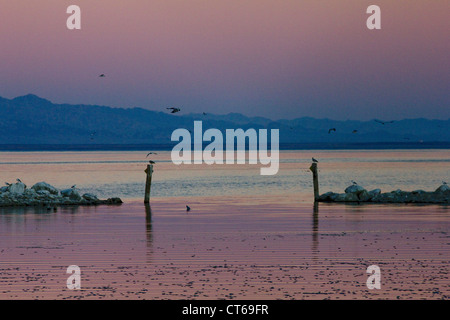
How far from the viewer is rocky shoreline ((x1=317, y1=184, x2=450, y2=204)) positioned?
128 feet

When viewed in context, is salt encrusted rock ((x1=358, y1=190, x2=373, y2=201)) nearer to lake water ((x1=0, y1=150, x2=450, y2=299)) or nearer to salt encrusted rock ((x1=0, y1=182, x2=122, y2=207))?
lake water ((x1=0, y1=150, x2=450, y2=299))

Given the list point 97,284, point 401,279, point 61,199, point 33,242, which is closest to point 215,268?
point 97,284

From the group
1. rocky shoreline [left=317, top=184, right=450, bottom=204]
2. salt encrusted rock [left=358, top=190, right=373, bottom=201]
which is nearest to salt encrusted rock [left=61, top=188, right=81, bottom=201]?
rocky shoreline [left=317, top=184, right=450, bottom=204]

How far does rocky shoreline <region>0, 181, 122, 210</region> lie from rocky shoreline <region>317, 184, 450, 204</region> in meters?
11.9

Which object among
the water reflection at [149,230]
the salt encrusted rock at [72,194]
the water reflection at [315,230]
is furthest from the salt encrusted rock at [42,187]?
the water reflection at [315,230]

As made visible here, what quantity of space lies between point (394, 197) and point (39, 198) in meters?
18.1

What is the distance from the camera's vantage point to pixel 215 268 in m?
18.8

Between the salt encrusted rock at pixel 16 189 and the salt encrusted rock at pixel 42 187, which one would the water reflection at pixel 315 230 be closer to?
the salt encrusted rock at pixel 42 187

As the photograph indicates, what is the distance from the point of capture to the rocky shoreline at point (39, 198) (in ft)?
125

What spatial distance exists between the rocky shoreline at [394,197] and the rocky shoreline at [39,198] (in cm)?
1191

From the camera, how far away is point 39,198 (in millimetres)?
38594

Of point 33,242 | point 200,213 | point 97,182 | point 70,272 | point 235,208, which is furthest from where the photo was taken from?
point 97,182
